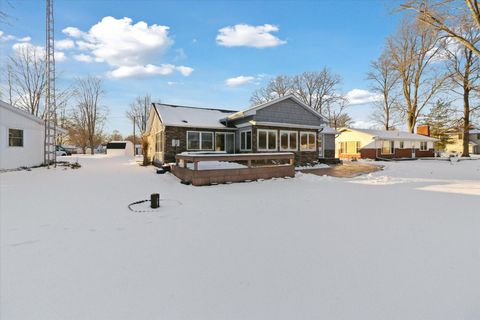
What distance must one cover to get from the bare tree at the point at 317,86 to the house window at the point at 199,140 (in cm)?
2720

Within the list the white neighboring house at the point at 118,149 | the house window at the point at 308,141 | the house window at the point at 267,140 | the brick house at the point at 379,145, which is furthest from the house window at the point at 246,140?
the white neighboring house at the point at 118,149

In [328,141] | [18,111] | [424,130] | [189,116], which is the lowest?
[328,141]

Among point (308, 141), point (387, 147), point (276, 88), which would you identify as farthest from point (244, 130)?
point (276, 88)

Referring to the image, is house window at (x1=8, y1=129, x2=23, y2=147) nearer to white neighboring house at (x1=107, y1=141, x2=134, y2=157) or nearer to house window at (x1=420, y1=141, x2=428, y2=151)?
white neighboring house at (x1=107, y1=141, x2=134, y2=157)

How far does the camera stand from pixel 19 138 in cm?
1399

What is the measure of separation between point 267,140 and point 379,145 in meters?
18.6

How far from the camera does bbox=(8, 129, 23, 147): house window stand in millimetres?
13336

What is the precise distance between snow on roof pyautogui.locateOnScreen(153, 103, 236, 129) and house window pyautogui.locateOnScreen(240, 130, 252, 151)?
1470mm

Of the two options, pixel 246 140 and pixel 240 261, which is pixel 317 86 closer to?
pixel 246 140

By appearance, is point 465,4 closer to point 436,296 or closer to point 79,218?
point 436,296

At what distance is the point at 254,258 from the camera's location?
10.5ft

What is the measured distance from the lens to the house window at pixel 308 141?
17.0 meters

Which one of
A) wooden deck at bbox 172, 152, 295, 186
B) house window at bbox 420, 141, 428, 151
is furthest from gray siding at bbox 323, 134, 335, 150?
house window at bbox 420, 141, 428, 151

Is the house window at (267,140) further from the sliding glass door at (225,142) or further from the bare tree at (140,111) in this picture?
the bare tree at (140,111)
